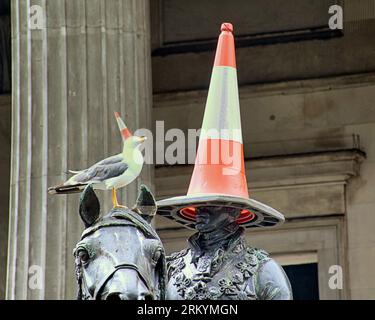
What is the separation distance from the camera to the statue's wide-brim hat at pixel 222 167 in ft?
25.4

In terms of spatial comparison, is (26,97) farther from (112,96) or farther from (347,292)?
(347,292)

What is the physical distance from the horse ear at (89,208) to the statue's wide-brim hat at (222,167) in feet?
3.79

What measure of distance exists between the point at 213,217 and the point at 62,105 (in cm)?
997

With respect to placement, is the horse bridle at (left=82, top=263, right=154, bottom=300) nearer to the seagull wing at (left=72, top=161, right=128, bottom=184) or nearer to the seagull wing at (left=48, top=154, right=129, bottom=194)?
the seagull wing at (left=48, top=154, right=129, bottom=194)

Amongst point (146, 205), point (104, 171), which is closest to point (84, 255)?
point (146, 205)

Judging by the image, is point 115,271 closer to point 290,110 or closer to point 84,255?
point 84,255

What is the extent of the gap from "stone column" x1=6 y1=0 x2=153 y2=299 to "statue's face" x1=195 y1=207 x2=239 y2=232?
369 inches

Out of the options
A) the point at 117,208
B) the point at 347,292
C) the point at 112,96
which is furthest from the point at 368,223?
the point at 117,208

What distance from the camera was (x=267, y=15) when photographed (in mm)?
21422

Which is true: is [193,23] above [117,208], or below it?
above

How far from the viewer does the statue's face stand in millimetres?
7672

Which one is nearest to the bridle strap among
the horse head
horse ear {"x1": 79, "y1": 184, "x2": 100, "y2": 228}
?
the horse head

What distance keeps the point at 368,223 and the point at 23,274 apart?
4.38m

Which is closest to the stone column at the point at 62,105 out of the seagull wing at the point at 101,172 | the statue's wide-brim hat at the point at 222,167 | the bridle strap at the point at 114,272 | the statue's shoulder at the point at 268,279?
the seagull wing at the point at 101,172
